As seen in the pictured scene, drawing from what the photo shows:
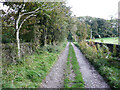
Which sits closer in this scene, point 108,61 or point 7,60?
point 7,60

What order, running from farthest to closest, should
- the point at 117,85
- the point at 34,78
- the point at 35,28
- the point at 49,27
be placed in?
1. the point at 49,27
2. the point at 35,28
3. the point at 34,78
4. the point at 117,85

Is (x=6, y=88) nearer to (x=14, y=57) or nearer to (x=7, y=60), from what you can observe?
(x=7, y=60)

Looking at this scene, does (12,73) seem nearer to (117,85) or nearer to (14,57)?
(14,57)

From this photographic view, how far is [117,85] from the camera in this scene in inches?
121

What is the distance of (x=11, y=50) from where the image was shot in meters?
4.33

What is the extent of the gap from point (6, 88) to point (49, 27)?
8.28 m

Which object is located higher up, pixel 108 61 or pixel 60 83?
pixel 108 61

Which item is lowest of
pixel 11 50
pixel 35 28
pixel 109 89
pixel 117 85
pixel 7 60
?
pixel 109 89

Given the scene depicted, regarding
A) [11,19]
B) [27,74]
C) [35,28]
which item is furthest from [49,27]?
[27,74]

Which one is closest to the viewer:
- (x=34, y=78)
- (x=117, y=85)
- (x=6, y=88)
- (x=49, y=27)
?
(x=6, y=88)

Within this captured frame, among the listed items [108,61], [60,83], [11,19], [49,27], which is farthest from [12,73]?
[49,27]

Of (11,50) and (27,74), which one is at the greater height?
(11,50)

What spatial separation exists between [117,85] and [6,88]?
3.33 metres

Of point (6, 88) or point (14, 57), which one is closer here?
point (6, 88)
